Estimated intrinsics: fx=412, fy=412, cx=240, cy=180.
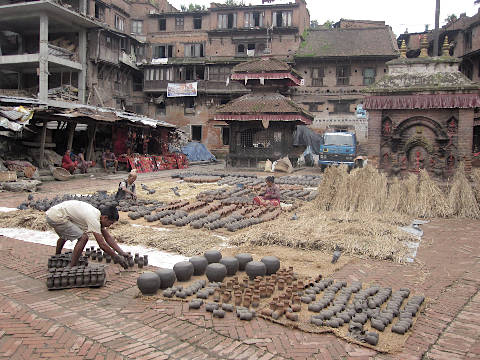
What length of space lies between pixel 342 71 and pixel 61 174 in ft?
90.0

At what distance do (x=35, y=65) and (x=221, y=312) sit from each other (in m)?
31.6

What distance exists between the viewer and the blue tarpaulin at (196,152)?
114 feet

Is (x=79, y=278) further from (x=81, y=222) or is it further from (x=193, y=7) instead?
(x=193, y=7)

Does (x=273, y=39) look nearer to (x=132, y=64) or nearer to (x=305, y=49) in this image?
(x=305, y=49)

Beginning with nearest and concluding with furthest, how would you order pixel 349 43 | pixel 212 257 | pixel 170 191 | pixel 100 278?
pixel 100 278 → pixel 212 257 → pixel 170 191 → pixel 349 43

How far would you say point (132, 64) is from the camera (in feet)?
128

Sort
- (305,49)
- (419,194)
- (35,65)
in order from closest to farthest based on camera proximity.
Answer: (419,194), (35,65), (305,49)

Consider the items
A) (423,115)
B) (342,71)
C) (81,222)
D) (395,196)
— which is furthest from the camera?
(342,71)

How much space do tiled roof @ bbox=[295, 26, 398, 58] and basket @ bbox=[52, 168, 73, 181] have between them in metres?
25.4

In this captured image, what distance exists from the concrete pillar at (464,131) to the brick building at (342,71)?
22.3 m

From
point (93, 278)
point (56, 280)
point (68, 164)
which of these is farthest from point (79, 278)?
point (68, 164)

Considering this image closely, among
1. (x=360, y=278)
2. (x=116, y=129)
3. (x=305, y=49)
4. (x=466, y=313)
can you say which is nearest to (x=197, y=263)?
(x=360, y=278)

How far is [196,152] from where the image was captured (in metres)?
35.1

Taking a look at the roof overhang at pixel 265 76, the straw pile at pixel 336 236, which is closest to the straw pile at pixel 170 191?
the straw pile at pixel 336 236
